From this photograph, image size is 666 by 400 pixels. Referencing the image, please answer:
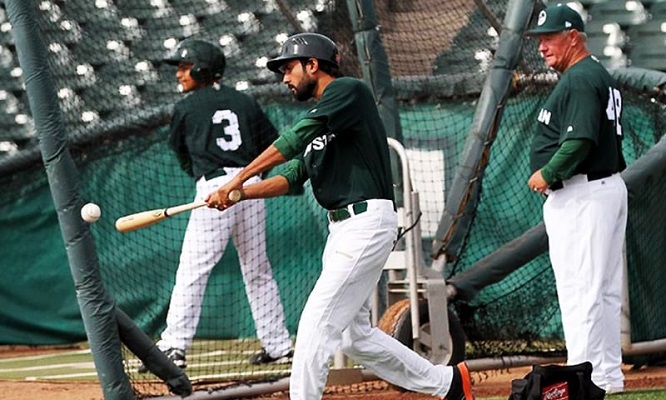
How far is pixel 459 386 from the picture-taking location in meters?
5.45

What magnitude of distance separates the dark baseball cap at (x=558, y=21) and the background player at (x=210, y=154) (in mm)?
2275

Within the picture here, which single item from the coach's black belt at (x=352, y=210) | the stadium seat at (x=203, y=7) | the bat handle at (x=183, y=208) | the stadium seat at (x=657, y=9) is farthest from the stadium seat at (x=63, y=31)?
the stadium seat at (x=657, y=9)

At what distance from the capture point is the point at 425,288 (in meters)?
6.75

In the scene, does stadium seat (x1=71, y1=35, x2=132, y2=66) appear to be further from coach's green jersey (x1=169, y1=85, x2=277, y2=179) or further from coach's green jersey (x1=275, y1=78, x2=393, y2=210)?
coach's green jersey (x1=275, y1=78, x2=393, y2=210)

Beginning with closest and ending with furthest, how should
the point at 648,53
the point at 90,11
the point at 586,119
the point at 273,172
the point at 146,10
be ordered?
the point at 586,119
the point at 90,11
the point at 146,10
the point at 273,172
the point at 648,53

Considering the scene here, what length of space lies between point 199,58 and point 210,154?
1.86 feet

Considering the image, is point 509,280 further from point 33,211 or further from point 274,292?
point 33,211

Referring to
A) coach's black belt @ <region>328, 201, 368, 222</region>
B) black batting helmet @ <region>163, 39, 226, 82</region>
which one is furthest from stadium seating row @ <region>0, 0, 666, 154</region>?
coach's black belt @ <region>328, 201, 368, 222</region>

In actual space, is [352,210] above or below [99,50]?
below

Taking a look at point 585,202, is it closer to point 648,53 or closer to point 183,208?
point 183,208

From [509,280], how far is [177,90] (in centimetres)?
243

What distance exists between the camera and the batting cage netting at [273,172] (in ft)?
24.9

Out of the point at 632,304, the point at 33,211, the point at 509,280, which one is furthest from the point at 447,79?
the point at 33,211

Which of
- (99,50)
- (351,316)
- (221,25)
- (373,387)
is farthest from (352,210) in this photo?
(221,25)
